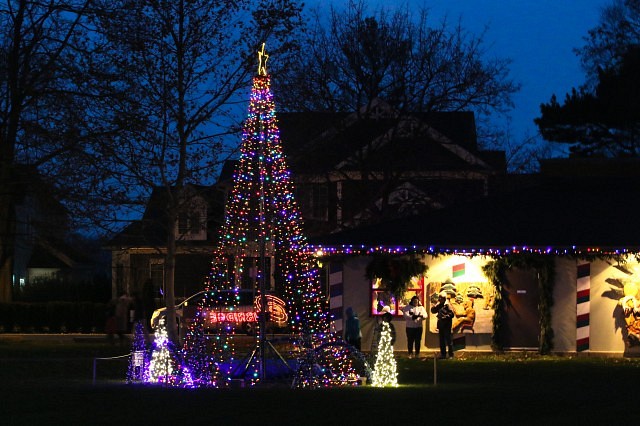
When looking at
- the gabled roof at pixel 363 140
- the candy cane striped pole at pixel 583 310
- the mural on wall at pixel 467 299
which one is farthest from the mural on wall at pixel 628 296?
the gabled roof at pixel 363 140

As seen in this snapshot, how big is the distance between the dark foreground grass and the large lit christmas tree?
2.29 metres

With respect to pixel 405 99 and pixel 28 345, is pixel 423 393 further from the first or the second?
pixel 405 99

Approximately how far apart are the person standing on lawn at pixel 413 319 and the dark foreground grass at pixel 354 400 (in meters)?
4.18

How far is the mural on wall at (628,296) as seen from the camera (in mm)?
28203

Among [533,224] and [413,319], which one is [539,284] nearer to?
[533,224]

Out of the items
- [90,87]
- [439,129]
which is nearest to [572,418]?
[90,87]

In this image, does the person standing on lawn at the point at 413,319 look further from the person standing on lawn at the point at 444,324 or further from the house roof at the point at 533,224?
the house roof at the point at 533,224

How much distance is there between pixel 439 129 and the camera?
137 feet

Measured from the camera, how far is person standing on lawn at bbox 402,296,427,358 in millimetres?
28188

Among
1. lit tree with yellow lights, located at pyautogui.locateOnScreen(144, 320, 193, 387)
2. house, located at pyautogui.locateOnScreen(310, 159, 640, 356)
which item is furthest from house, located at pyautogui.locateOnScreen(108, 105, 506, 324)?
lit tree with yellow lights, located at pyautogui.locateOnScreen(144, 320, 193, 387)

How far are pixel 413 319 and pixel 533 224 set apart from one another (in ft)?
13.8

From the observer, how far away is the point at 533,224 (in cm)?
2945

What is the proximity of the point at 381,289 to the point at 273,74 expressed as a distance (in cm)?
773

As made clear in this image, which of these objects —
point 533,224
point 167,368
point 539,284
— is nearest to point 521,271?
point 539,284
